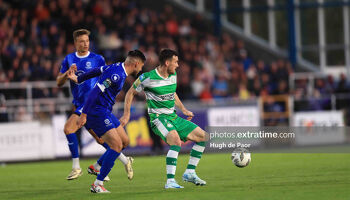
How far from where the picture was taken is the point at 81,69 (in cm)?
1241

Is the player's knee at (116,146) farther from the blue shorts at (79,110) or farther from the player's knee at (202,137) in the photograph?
the blue shorts at (79,110)

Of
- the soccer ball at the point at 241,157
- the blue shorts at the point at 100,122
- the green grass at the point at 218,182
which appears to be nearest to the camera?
the green grass at the point at 218,182

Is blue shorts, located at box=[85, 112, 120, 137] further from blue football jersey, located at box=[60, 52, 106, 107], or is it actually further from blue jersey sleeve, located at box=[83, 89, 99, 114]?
blue football jersey, located at box=[60, 52, 106, 107]

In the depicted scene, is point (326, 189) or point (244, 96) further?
point (244, 96)

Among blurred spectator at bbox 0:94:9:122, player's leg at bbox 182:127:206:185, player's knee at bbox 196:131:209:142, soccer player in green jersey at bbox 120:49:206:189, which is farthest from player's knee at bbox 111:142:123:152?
blurred spectator at bbox 0:94:9:122

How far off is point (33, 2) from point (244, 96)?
8212 millimetres

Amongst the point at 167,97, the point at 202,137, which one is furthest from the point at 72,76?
the point at 202,137

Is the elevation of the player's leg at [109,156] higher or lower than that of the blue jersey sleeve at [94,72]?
lower

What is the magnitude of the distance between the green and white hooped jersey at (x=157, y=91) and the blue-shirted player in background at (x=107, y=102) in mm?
291

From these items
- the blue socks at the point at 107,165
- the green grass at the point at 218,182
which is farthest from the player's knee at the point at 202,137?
the blue socks at the point at 107,165

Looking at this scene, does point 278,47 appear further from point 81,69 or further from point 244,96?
point 81,69

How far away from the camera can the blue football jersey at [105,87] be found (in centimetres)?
1038

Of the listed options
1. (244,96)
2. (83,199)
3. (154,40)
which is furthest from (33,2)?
(83,199)

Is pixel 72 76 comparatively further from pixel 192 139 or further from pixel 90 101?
pixel 192 139
